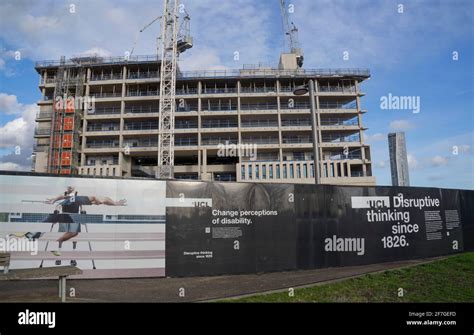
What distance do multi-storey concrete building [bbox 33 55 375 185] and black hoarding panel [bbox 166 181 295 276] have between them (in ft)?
138

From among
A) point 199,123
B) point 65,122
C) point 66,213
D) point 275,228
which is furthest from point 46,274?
point 65,122

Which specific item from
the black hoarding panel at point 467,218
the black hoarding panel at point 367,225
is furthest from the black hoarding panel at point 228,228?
the black hoarding panel at point 467,218

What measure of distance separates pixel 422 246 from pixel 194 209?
857 cm

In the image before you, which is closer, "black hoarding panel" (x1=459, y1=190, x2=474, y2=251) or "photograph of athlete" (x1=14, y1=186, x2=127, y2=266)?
"photograph of athlete" (x1=14, y1=186, x2=127, y2=266)

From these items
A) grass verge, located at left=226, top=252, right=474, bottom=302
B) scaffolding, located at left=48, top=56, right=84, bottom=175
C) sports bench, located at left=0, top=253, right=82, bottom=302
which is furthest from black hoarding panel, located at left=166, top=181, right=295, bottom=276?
scaffolding, located at left=48, top=56, right=84, bottom=175

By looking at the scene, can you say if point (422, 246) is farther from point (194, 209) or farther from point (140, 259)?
point (140, 259)

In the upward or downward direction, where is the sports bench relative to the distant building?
downward

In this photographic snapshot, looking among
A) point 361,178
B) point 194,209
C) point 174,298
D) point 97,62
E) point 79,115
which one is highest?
point 97,62

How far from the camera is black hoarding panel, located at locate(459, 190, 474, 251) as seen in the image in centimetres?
1302

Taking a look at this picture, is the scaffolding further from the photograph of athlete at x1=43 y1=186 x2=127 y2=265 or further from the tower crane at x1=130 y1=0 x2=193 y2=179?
the photograph of athlete at x1=43 y1=186 x2=127 y2=265

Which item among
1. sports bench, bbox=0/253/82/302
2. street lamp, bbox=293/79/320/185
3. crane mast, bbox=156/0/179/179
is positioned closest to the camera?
sports bench, bbox=0/253/82/302

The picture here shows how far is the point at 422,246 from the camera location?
1166 cm

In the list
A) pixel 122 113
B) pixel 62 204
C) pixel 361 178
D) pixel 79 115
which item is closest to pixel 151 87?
pixel 122 113

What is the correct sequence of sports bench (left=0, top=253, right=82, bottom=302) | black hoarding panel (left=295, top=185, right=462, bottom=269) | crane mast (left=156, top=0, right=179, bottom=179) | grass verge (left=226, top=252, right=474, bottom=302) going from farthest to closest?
1. crane mast (left=156, top=0, right=179, bottom=179)
2. black hoarding panel (left=295, top=185, right=462, bottom=269)
3. grass verge (left=226, top=252, right=474, bottom=302)
4. sports bench (left=0, top=253, right=82, bottom=302)
